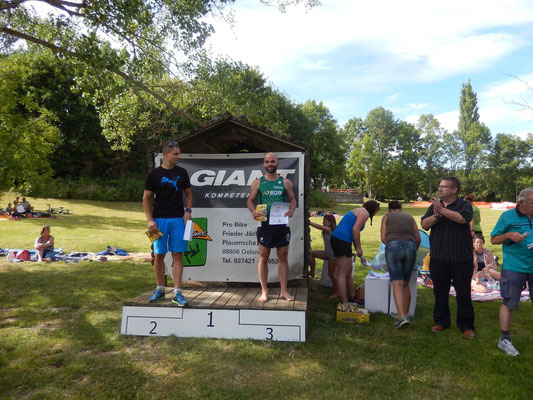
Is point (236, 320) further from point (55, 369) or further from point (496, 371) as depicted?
point (496, 371)

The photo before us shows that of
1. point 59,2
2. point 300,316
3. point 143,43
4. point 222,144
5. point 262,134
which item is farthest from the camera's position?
point 143,43

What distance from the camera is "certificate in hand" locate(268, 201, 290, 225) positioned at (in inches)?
180

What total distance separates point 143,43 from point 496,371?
9.02 meters

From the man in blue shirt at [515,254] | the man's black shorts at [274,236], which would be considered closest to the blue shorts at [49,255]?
the man's black shorts at [274,236]

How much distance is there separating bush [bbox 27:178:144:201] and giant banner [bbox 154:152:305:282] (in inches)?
935

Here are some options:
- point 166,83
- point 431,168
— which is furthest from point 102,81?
point 431,168

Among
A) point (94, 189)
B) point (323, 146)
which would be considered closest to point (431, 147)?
point (323, 146)

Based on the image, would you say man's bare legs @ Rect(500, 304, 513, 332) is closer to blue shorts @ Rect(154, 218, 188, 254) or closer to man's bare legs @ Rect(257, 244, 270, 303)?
man's bare legs @ Rect(257, 244, 270, 303)

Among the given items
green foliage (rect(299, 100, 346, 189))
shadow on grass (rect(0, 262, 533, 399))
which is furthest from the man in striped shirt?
green foliage (rect(299, 100, 346, 189))

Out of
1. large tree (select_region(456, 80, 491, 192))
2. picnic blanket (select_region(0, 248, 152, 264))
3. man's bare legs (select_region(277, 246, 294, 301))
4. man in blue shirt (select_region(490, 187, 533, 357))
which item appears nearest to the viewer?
man in blue shirt (select_region(490, 187, 533, 357))

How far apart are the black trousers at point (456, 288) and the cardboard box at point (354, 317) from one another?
0.89 m

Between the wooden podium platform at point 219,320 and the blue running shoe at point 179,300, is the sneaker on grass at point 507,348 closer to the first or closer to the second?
the wooden podium platform at point 219,320

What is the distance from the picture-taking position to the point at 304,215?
→ 582cm

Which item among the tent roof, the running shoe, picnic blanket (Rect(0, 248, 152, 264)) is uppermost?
the tent roof
